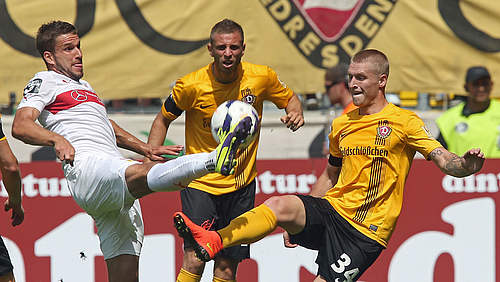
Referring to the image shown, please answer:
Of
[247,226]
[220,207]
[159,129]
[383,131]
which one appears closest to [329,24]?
[159,129]

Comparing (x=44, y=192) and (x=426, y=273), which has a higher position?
(x=44, y=192)

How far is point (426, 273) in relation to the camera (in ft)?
24.2

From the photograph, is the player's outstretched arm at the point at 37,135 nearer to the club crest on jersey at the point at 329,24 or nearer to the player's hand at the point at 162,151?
the player's hand at the point at 162,151

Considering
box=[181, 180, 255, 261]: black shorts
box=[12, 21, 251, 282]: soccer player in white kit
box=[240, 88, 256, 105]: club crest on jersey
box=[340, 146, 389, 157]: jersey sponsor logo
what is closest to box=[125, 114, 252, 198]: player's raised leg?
box=[12, 21, 251, 282]: soccer player in white kit

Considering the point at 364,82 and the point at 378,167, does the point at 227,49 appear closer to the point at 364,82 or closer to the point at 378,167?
the point at 364,82

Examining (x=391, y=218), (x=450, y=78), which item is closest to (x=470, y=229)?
(x=450, y=78)

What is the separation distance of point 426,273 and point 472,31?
276 cm

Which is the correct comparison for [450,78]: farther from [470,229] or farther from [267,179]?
[267,179]

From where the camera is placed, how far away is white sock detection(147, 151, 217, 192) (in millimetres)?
4453

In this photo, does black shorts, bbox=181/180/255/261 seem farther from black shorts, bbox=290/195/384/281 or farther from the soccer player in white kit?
black shorts, bbox=290/195/384/281

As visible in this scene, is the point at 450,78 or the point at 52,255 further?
the point at 450,78

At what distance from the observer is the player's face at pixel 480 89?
7.82 meters

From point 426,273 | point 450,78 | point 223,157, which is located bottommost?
point 426,273

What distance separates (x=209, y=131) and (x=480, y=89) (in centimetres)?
311
